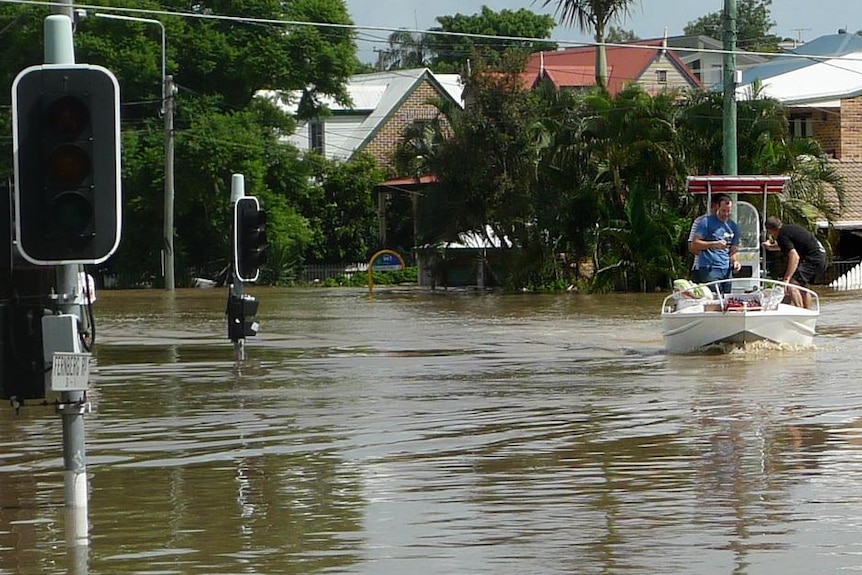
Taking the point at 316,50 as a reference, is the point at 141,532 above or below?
below

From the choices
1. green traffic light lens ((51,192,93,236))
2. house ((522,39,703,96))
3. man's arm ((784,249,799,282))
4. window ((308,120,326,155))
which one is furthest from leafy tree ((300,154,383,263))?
green traffic light lens ((51,192,93,236))

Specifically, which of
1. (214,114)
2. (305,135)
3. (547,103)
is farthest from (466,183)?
(305,135)

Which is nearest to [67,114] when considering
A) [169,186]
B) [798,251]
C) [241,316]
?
[241,316]

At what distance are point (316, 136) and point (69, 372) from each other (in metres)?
70.0

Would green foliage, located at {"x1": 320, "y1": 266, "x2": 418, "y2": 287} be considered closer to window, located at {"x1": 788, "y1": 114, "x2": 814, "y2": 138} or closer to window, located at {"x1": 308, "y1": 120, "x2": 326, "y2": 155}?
window, located at {"x1": 308, "y1": 120, "x2": 326, "y2": 155}

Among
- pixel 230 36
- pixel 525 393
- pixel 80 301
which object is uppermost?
pixel 230 36

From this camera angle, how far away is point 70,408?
342 inches

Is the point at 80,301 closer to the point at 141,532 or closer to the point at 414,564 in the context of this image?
the point at 141,532

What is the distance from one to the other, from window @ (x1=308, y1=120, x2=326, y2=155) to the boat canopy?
54693 mm

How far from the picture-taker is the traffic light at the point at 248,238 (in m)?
19.2

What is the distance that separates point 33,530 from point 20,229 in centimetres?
166

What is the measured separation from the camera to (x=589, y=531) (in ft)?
27.7

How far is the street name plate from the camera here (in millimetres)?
8469

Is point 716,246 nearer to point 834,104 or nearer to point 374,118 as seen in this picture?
point 834,104
